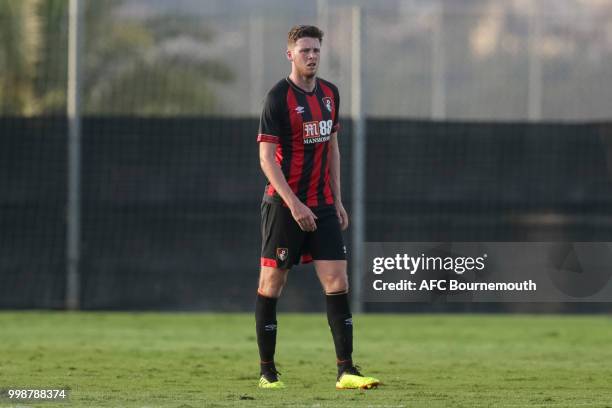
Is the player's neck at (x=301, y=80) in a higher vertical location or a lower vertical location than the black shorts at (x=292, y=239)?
higher

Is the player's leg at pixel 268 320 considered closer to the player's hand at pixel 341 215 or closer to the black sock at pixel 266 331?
the black sock at pixel 266 331

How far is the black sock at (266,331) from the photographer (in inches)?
289

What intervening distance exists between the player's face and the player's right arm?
18.4 inches

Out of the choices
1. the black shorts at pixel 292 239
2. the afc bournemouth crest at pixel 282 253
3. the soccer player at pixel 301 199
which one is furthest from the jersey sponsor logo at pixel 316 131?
the afc bournemouth crest at pixel 282 253

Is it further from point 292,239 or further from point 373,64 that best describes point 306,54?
point 373,64

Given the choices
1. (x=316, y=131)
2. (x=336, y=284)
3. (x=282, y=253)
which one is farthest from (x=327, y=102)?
(x=336, y=284)

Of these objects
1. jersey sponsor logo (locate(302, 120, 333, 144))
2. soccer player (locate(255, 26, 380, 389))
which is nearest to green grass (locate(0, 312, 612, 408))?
soccer player (locate(255, 26, 380, 389))

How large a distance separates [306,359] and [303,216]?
261 centimetres

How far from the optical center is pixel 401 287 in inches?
520

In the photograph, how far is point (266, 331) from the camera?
739 cm

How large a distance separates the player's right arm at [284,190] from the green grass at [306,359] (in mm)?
956

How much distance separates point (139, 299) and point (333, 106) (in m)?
6.91

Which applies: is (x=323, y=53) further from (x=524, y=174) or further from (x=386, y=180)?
(x=524, y=174)
